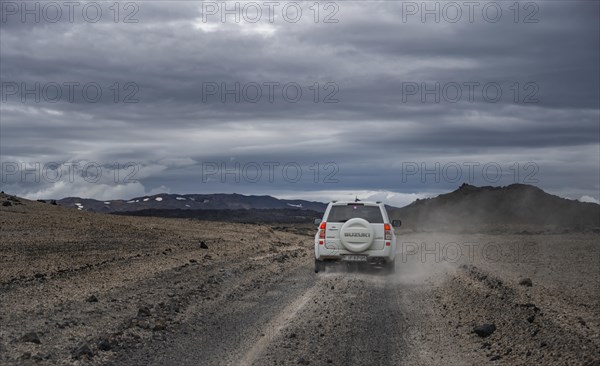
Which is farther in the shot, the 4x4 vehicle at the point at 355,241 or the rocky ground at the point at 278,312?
the 4x4 vehicle at the point at 355,241

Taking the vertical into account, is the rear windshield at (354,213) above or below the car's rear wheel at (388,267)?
above

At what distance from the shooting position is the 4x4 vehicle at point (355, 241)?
763 inches

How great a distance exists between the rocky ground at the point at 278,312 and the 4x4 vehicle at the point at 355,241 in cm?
61

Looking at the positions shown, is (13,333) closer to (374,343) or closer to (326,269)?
(374,343)

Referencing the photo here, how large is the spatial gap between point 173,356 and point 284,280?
9118mm

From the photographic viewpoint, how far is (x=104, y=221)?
35.4 m

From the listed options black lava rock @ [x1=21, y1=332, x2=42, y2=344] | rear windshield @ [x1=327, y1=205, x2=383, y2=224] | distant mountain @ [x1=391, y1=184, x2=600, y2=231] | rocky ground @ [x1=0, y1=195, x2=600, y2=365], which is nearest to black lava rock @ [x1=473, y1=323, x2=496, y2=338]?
rocky ground @ [x1=0, y1=195, x2=600, y2=365]

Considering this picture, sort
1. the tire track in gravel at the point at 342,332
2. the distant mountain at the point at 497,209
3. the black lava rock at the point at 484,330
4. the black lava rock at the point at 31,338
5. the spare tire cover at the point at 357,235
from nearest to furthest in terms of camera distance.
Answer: the tire track in gravel at the point at 342,332
the black lava rock at the point at 31,338
the black lava rock at the point at 484,330
the spare tire cover at the point at 357,235
the distant mountain at the point at 497,209

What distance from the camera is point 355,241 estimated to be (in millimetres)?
19391

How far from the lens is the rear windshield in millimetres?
20266

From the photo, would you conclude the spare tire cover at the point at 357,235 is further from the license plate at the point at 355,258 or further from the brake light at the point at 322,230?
the brake light at the point at 322,230

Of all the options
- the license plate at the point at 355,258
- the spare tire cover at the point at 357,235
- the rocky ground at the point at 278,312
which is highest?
the spare tire cover at the point at 357,235

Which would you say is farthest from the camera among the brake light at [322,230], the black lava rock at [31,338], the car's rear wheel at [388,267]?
the brake light at [322,230]

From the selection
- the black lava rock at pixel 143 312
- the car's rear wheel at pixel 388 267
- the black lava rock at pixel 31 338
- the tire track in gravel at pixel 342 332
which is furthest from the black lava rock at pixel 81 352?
the car's rear wheel at pixel 388 267
